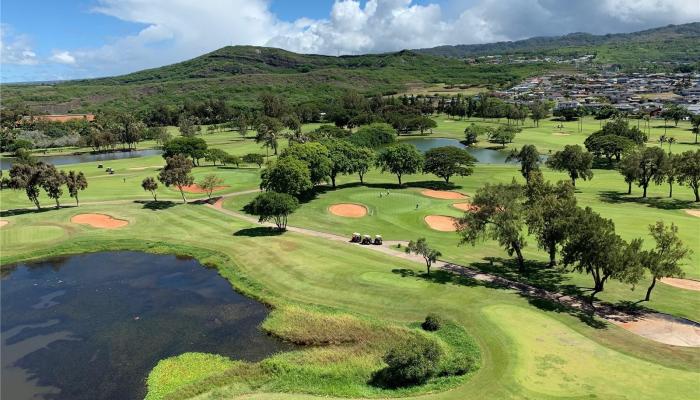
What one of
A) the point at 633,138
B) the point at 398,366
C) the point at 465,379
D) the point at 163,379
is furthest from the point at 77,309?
the point at 633,138

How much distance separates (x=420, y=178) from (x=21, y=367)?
9067cm

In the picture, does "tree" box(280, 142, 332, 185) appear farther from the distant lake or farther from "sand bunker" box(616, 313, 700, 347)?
"sand bunker" box(616, 313, 700, 347)

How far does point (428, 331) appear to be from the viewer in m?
40.9

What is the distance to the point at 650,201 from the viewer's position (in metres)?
87.7

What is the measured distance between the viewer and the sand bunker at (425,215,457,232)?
7338cm

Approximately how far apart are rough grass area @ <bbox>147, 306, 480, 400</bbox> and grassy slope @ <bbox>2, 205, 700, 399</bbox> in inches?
43.6

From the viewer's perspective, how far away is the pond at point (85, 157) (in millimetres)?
163000

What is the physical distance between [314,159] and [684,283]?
6498 centimetres

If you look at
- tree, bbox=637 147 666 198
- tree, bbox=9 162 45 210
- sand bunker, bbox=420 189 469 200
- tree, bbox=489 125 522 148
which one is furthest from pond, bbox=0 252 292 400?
tree, bbox=489 125 522 148

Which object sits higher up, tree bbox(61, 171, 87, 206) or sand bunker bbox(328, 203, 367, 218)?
tree bbox(61, 171, 87, 206)

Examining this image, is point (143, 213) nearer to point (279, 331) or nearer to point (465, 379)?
point (279, 331)

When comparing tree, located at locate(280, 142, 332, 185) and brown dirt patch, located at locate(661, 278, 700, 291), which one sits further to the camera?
tree, located at locate(280, 142, 332, 185)

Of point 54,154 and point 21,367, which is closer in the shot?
point 21,367

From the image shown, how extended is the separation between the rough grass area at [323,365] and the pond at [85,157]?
148 m
